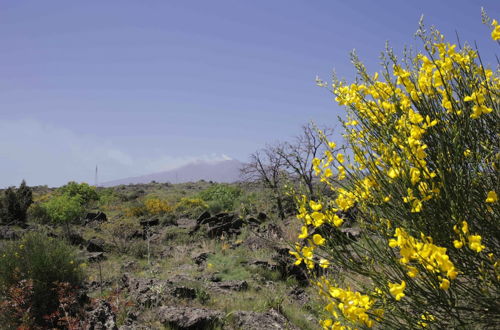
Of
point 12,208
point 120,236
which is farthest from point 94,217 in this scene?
point 120,236

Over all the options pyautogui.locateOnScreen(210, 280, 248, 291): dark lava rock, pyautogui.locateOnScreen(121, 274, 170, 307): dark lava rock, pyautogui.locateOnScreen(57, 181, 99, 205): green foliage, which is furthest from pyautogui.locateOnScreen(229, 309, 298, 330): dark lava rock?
pyautogui.locateOnScreen(57, 181, 99, 205): green foliage

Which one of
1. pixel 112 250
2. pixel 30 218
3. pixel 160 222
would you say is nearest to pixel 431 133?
pixel 112 250

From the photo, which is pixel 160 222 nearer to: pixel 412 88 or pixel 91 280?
pixel 91 280

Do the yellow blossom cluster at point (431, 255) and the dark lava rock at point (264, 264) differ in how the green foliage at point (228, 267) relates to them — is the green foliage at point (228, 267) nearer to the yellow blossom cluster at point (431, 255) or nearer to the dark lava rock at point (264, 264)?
the dark lava rock at point (264, 264)

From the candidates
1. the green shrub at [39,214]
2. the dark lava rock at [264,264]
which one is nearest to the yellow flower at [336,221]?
the dark lava rock at [264,264]

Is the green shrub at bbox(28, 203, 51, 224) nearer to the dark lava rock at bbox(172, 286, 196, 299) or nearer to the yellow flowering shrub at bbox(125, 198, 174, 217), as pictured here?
the yellow flowering shrub at bbox(125, 198, 174, 217)

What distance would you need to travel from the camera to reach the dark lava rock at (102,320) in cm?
452

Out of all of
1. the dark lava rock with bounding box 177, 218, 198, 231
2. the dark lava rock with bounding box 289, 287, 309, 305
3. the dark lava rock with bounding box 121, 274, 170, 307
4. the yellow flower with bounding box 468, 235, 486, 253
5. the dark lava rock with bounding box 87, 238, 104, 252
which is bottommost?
the dark lava rock with bounding box 289, 287, 309, 305

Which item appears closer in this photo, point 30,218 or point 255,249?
point 255,249

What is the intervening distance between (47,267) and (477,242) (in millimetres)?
7203

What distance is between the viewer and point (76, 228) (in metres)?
16.4

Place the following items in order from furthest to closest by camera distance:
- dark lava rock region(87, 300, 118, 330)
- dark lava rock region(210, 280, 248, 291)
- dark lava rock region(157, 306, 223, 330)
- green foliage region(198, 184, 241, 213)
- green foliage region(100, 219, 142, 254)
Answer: green foliage region(198, 184, 241, 213) → green foliage region(100, 219, 142, 254) → dark lava rock region(210, 280, 248, 291) → dark lava rock region(157, 306, 223, 330) → dark lava rock region(87, 300, 118, 330)

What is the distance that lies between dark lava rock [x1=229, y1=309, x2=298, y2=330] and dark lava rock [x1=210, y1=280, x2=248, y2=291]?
5.71ft

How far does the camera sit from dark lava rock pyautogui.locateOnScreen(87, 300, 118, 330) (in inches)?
178
